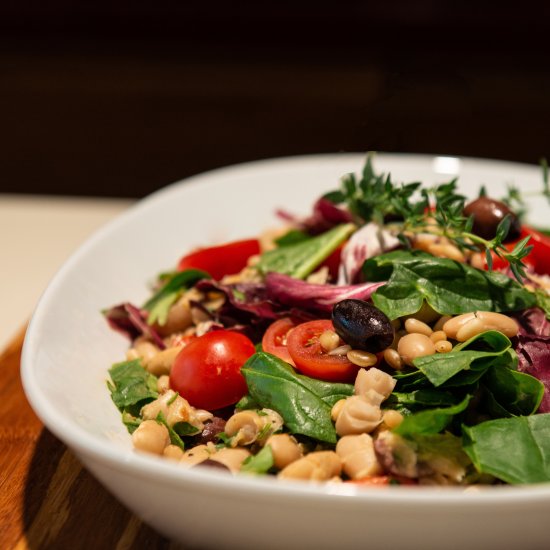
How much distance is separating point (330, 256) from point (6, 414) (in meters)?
1.13

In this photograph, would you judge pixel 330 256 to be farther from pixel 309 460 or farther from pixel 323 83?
pixel 323 83

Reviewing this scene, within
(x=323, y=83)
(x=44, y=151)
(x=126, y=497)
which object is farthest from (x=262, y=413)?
(x=44, y=151)

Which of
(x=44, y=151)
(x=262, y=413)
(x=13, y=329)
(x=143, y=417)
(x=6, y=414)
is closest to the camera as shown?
(x=262, y=413)

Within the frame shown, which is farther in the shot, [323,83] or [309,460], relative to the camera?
[323,83]

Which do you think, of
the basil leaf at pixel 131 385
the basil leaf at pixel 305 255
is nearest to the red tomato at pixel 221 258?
the basil leaf at pixel 305 255

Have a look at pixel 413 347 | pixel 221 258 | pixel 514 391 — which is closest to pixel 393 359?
pixel 413 347

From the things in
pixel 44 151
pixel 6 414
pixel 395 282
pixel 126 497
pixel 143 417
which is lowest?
pixel 44 151

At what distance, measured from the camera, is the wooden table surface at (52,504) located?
190cm

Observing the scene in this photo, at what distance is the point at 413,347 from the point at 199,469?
69 centimetres

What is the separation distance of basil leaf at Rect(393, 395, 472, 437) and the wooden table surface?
60 cm

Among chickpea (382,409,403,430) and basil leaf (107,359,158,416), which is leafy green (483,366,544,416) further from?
basil leaf (107,359,158,416)

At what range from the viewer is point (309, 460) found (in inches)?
71.2

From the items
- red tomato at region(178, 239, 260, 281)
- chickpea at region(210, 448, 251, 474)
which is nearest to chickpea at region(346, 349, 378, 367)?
chickpea at region(210, 448, 251, 474)

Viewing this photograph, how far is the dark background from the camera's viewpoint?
608cm
